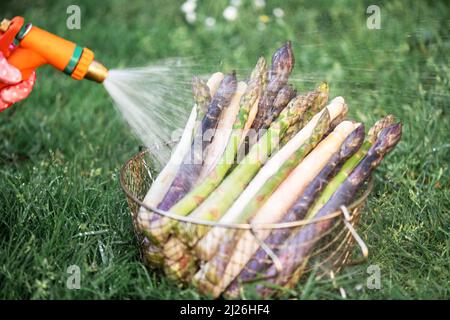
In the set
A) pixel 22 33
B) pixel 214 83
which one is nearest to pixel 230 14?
pixel 214 83

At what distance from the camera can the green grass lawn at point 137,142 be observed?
2283 millimetres

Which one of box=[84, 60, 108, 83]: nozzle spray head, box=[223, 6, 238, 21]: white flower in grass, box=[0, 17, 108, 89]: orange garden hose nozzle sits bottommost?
box=[84, 60, 108, 83]: nozzle spray head

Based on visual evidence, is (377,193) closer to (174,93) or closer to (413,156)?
(413,156)

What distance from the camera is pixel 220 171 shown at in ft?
7.45

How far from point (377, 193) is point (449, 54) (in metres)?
1.35

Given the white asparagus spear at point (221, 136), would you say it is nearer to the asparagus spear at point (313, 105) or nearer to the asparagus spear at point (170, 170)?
the asparagus spear at point (170, 170)

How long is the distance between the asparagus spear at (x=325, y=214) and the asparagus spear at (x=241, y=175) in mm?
253

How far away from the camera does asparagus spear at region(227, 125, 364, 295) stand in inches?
82.1

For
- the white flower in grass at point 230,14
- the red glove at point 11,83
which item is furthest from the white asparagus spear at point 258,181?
the white flower in grass at point 230,14

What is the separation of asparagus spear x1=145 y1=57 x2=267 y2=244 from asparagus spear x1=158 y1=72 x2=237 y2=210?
0.20ft

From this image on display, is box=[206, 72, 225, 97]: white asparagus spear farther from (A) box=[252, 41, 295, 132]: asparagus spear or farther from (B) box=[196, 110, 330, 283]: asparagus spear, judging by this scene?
(B) box=[196, 110, 330, 283]: asparagus spear

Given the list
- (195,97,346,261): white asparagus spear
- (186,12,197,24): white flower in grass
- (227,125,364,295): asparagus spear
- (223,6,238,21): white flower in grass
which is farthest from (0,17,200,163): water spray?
(186,12,197,24): white flower in grass

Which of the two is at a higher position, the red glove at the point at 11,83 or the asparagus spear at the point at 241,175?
the red glove at the point at 11,83

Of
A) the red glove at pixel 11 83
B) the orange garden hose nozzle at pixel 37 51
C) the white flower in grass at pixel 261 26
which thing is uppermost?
the white flower in grass at pixel 261 26
